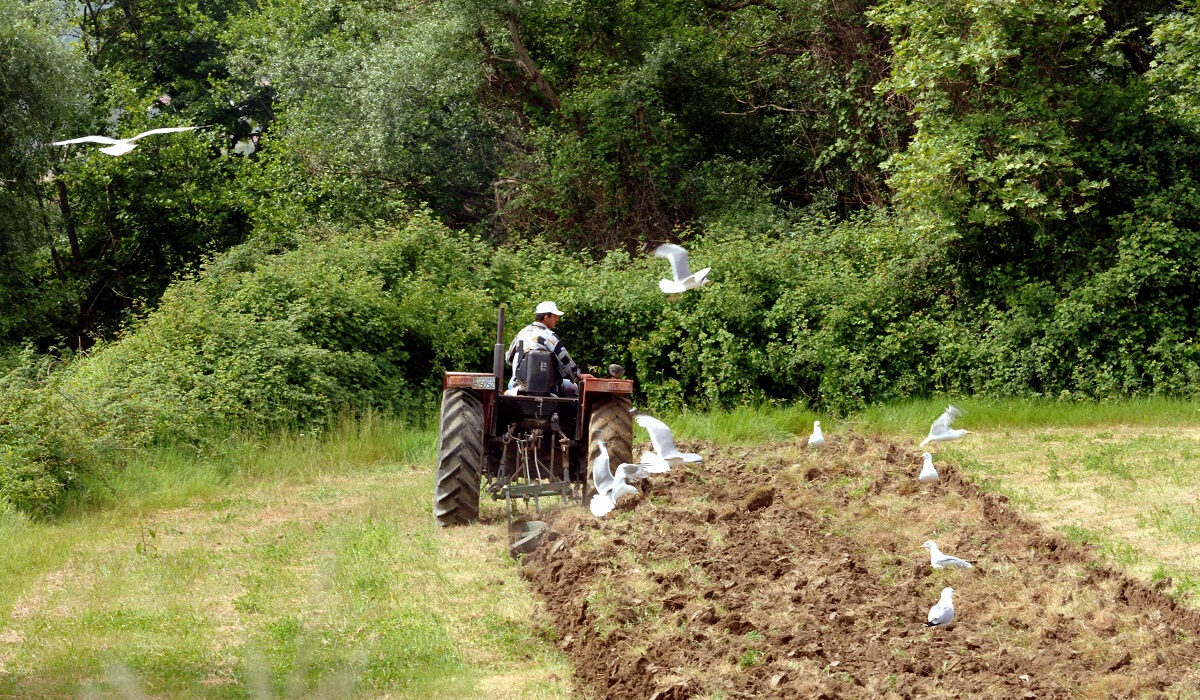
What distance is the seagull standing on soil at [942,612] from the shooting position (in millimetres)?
6727

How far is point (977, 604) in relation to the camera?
728cm

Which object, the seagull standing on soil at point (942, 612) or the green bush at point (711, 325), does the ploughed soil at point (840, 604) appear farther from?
the green bush at point (711, 325)

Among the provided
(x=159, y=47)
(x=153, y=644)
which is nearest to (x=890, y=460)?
(x=153, y=644)

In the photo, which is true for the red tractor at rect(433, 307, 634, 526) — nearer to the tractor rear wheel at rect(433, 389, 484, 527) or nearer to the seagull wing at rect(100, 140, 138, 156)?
the tractor rear wheel at rect(433, 389, 484, 527)

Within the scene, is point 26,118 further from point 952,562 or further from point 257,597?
point 952,562

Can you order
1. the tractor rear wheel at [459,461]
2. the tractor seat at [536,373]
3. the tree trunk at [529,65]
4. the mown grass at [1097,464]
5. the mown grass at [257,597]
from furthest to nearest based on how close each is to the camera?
the tree trunk at [529,65]
the tractor seat at [536,373]
the tractor rear wheel at [459,461]
the mown grass at [1097,464]
the mown grass at [257,597]

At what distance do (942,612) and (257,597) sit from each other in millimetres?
4234

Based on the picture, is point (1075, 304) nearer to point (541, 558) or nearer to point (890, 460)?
point (890, 460)

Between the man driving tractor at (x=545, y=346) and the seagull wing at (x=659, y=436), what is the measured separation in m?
1.45

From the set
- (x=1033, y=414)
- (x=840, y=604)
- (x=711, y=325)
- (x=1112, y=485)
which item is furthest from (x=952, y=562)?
(x=711, y=325)

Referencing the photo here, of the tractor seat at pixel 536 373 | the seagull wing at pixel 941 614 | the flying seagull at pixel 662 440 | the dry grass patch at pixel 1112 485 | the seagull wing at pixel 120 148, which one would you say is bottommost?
the dry grass patch at pixel 1112 485

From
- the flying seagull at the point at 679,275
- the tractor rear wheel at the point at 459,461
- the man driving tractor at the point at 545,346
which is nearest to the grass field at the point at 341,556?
the tractor rear wheel at the point at 459,461

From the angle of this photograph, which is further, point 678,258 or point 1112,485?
point 1112,485

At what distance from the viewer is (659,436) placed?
9.27 meters
